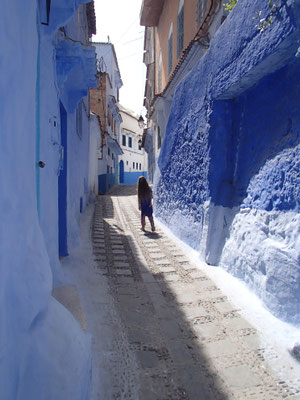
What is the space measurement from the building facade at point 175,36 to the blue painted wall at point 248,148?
1831 mm

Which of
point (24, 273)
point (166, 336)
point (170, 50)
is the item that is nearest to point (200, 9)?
point (170, 50)

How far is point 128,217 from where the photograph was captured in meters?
8.97

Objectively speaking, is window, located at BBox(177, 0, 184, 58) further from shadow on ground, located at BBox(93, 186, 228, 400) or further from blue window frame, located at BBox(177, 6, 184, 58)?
shadow on ground, located at BBox(93, 186, 228, 400)

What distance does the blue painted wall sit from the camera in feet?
9.39

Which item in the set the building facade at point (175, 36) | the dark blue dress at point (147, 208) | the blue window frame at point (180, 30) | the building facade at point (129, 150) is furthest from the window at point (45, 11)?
the building facade at point (129, 150)

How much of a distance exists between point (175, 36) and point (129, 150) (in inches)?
806

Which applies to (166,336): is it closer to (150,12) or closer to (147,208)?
(147,208)

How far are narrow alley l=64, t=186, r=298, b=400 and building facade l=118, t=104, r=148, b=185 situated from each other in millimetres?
23456

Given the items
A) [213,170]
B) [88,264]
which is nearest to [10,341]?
[88,264]

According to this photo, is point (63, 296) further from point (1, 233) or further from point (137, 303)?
point (1, 233)

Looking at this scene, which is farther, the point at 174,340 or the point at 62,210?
the point at 62,210

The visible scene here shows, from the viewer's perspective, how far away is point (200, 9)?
7.41 metres

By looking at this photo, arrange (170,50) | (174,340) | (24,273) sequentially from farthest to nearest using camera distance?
(170,50) → (174,340) → (24,273)

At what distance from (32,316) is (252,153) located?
10.3 ft
